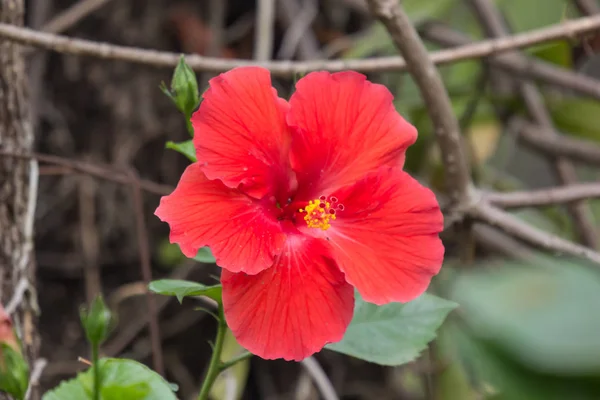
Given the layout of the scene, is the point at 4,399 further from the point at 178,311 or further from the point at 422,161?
the point at 422,161

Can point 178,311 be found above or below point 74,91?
below

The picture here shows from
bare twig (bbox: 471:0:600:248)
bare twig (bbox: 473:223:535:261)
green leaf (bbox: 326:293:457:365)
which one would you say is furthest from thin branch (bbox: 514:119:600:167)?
green leaf (bbox: 326:293:457:365)

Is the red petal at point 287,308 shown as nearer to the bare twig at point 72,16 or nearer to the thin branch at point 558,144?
the bare twig at point 72,16

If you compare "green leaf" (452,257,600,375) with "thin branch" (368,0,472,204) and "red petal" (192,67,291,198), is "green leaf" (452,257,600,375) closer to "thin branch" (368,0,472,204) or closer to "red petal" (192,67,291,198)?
"red petal" (192,67,291,198)

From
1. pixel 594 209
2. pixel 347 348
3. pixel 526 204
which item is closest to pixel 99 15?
pixel 526 204

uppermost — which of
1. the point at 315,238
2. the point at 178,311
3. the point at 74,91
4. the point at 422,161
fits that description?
the point at 74,91

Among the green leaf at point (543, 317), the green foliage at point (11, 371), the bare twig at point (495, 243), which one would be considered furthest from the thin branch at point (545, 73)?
the green leaf at point (543, 317)
